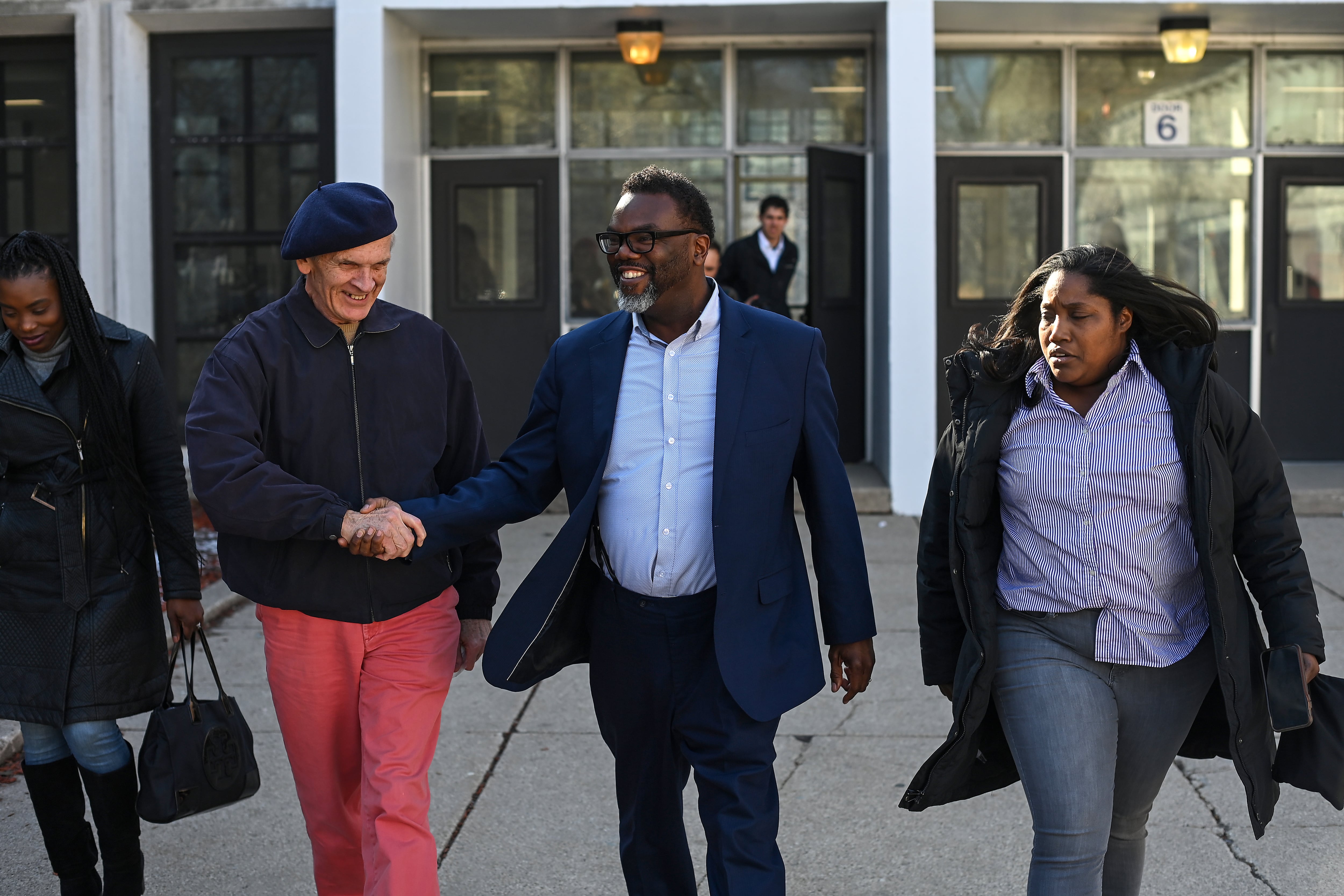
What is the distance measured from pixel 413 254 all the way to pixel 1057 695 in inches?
327

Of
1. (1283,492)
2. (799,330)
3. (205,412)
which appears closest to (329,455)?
(205,412)

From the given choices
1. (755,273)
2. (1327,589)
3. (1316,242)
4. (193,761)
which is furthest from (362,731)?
(1316,242)

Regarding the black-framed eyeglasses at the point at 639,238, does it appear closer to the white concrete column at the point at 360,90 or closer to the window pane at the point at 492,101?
the white concrete column at the point at 360,90

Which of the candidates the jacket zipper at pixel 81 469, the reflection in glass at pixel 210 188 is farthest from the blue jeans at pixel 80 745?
the reflection in glass at pixel 210 188

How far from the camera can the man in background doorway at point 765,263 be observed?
973cm

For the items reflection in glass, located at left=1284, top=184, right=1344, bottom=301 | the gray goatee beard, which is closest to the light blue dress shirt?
the gray goatee beard

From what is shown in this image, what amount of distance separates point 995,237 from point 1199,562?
26.7 feet

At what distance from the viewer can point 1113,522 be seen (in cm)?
300

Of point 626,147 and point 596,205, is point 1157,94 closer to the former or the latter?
point 626,147

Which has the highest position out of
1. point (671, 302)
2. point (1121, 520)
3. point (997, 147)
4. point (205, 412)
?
point (997, 147)

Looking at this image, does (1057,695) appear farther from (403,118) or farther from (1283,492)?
(403,118)

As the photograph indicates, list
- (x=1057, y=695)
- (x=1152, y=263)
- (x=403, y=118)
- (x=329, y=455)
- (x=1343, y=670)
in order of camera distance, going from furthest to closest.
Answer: (x=1152, y=263), (x=403, y=118), (x=1343, y=670), (x=329, y=455), (x=1057, y=695)

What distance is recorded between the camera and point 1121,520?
300 cm

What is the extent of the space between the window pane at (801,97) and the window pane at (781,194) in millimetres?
162
